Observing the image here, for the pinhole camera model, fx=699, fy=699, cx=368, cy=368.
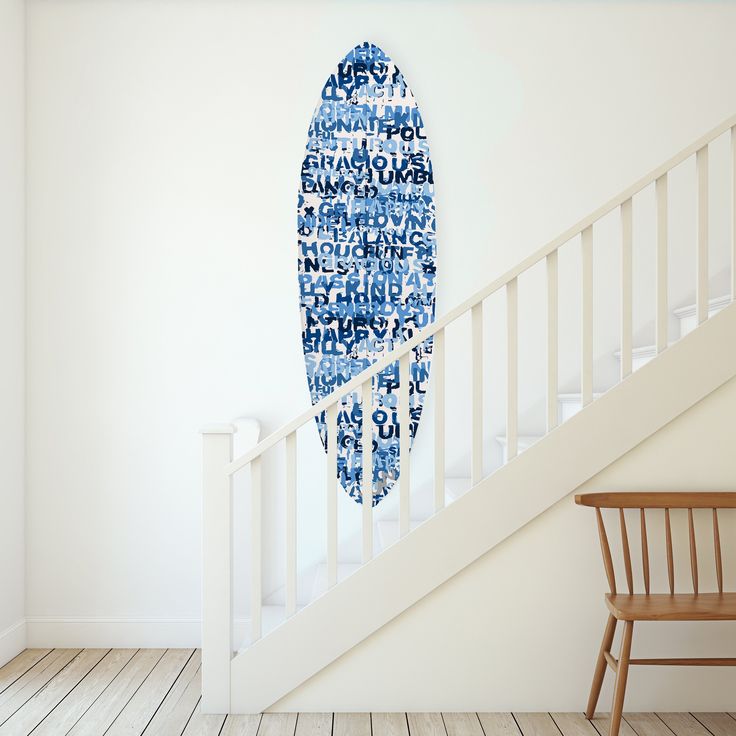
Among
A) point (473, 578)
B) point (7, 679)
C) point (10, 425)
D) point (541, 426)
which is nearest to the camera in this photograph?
point (473, 578)

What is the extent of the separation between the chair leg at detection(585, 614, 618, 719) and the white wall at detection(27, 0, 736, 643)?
1090 mm

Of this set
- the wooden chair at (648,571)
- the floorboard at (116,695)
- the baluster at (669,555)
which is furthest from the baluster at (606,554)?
the floorboard at (116,695)

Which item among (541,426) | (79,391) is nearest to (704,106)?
(541,426)

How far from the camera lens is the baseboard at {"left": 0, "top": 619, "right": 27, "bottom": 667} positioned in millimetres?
2797

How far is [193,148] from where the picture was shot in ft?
10.2

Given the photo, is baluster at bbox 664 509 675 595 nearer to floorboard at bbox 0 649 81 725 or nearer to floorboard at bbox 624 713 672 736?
floorboard at bbox 624 713 672 736

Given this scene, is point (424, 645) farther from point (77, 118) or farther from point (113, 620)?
point (77, 118)

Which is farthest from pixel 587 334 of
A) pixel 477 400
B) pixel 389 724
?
pixel 389 724

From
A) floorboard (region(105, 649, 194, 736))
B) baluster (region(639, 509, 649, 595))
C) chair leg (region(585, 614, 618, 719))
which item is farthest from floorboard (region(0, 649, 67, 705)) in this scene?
baluster (region(639, 509, 649, 595))

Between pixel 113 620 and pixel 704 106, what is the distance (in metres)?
3.45

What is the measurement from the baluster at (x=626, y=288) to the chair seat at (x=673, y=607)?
0.70 m

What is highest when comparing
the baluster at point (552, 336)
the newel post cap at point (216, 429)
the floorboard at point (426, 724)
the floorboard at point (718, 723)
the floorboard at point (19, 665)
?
the baluster at point (552, 336)

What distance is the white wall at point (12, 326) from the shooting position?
9.43 ft

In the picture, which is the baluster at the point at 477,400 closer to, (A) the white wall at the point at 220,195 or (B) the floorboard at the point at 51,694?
(A) the white wall at the point at 220,195
